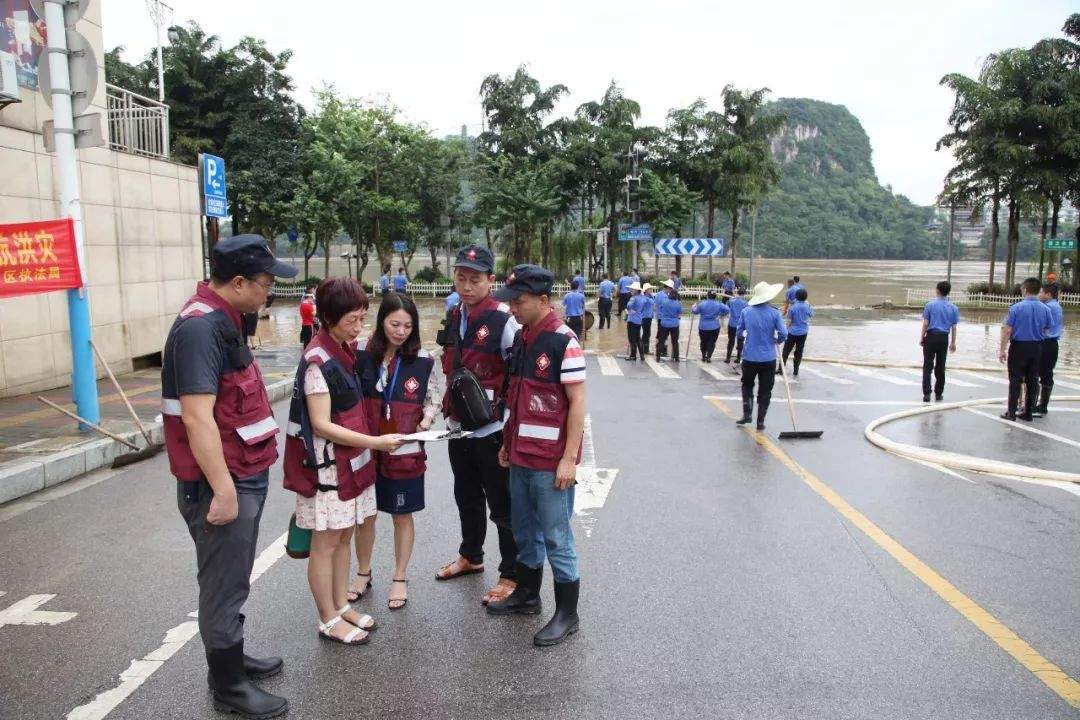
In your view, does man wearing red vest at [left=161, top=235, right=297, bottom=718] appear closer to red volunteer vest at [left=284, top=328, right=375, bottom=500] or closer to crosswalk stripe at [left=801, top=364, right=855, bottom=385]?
red volunteer vest at [left=284, top=328, right=375, bottom=500]

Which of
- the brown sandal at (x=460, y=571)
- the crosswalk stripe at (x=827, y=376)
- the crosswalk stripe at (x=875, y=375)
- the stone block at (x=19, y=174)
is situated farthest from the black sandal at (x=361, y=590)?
the crosswalk stripe at (x=875, y=375)

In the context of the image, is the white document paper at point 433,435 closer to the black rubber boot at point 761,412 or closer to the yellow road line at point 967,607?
the yellow road line at point 967,607

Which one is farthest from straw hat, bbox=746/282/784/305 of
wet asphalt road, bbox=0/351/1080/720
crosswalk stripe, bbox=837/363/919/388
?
crosswalk stripe, bbox=837/363/919/388

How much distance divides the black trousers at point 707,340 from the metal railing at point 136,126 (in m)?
10.7

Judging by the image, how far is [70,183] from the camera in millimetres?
8086

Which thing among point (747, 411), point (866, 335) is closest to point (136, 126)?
point (747, 411)

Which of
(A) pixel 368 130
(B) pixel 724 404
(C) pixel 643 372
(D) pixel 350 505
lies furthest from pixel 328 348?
(A) pixel 368 130

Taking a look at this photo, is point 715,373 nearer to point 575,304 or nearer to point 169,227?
point 575,304

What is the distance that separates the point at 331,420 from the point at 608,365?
12.7 meters

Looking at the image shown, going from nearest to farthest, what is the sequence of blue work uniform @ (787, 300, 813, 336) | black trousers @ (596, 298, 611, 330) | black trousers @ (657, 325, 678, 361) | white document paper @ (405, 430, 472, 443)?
white document paper @ (405, 430, 472, 443) < blue work uniform @ (787, 300, 813, 336) < black trousers @ (657, 325, 678, 361) < black trousers @ (596, 298, 611, 330)

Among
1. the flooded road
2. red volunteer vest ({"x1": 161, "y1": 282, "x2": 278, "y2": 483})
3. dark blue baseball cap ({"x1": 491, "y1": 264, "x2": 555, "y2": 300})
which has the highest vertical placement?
dark blue baseball cap ({"x1": 491, "y1": 264, "x2": 555, "y2": 300})

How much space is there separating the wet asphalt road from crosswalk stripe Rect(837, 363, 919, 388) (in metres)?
7.06

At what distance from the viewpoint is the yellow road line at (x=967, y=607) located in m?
3.52

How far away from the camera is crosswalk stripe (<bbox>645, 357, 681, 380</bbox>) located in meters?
14.6
